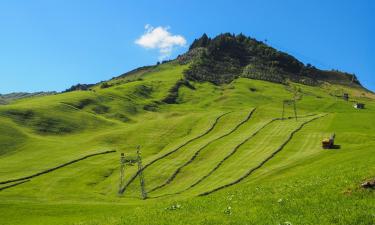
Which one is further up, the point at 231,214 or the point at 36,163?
the point at 231,214

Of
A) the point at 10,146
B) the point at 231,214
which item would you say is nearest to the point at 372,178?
the point at 231,214

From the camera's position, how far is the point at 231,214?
2522 centimetres

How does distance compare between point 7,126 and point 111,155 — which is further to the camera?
point 7,126

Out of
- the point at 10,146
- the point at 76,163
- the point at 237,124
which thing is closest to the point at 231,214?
the point at 76,163

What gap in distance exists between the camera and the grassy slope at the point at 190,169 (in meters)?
26.0

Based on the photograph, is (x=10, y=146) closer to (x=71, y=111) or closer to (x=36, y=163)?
(x=36, y=163)

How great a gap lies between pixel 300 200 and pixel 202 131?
129 metres

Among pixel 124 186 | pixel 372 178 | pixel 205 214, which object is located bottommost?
pixel 124 186

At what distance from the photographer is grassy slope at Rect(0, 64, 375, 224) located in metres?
26.0

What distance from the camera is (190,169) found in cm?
10456

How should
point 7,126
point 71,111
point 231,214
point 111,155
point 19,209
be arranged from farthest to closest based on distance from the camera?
point 71,111, point 7,126, point 111,155, point 19,209, point 231,214

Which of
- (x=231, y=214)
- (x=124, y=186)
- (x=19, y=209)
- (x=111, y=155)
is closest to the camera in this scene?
(x=231, y=214)

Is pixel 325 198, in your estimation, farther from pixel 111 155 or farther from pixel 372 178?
pixel 111 155

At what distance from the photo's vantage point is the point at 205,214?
2658 cm
